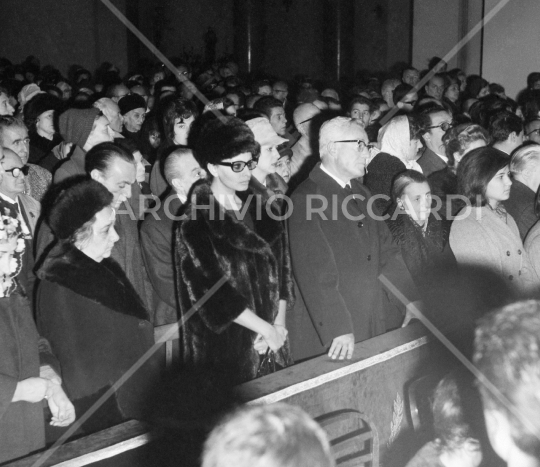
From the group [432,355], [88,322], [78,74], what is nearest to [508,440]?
[432,355]

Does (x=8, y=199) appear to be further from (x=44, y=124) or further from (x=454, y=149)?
(x=454, y=149)

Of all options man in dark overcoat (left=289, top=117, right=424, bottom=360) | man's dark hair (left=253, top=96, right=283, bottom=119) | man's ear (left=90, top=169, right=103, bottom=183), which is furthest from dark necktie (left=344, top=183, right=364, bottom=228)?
man's dark hair (left=253, top=96, right=283, bottom=119)

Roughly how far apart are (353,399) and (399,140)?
7.63 ft

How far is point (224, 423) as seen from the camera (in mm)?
1357

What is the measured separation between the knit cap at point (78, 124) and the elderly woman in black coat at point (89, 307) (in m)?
1.64

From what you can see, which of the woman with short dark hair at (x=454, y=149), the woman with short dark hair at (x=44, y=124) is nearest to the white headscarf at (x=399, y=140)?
the woman with short dark hair at (x=454, y=149)

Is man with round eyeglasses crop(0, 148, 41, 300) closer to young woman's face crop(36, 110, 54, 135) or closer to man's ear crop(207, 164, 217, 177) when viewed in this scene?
man's ear crop(207, 164, 217, 177)

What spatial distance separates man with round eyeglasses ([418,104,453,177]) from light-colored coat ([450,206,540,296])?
4.18ft

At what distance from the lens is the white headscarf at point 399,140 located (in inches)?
181

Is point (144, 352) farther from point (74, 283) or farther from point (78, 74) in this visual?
point (78, 74)

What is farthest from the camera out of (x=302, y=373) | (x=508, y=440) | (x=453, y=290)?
(x=453, y=290)

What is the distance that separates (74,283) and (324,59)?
42.5 ft

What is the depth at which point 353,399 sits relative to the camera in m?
2.67

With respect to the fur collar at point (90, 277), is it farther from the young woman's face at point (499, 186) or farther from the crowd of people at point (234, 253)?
the young woman's face at point (499, 186)
